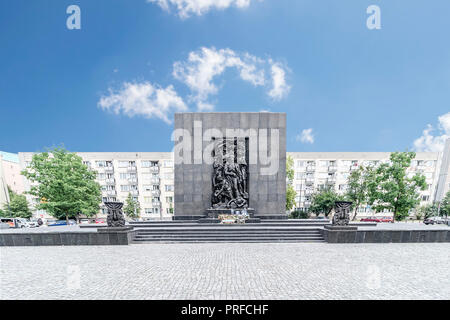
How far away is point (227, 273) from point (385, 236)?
34.5ft

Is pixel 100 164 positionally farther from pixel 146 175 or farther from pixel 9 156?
pixel 9 156

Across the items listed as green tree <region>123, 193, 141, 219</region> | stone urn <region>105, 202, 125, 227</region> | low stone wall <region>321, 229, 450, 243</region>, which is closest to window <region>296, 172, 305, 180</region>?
green tree <region>123, 193, 141, 219</region>

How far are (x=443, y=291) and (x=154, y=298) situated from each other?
7.44 metres

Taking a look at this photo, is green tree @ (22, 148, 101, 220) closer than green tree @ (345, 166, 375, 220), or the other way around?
green tree @ (22, 148, 101, 220)

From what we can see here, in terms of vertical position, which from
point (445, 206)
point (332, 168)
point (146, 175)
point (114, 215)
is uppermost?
point (332, 168)

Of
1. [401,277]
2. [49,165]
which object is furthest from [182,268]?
[49,165]

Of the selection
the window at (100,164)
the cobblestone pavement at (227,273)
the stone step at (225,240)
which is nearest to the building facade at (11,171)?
the window at (100,164)

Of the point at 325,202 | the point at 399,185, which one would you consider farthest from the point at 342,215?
the point at 325,202

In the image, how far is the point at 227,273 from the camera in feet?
21.6

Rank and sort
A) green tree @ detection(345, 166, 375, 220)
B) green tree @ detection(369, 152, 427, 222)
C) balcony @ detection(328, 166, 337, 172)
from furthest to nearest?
1. balcony @ detection(328, 166, 337, 172)
2. green tree @ detection(345, 166, 375, 220)
3. green tree @ detection(369, 152, 427, 222)

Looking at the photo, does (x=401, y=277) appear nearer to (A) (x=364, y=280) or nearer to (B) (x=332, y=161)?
(A) (x=364, y=280)

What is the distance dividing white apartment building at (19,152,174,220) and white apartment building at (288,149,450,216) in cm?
3215

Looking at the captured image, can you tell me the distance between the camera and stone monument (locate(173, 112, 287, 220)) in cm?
1875

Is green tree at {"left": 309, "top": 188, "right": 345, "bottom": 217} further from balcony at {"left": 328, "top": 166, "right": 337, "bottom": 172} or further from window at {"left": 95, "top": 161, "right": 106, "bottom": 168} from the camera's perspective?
window at {"left": 95, "top": 161, "right": 106, "bottom": 168}
